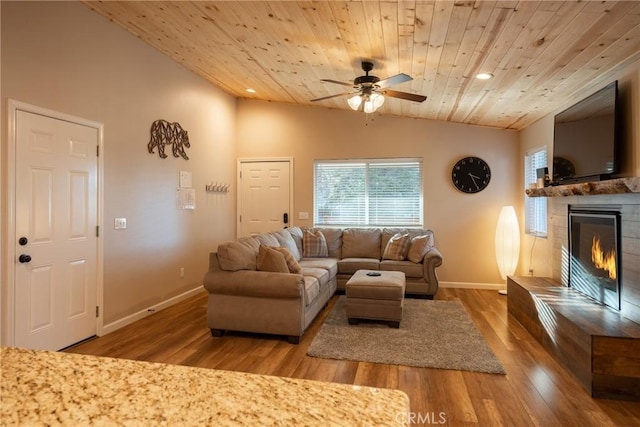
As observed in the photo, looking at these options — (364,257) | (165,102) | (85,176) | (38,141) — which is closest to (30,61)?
(38,141)

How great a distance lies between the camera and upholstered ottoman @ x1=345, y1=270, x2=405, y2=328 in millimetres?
3703

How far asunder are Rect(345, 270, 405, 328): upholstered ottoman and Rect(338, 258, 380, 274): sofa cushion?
1241 mm

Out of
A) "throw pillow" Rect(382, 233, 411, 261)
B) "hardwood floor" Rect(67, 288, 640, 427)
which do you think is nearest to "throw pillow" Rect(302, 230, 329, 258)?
"throw pillow" Rect(382, 233, 411, 261)

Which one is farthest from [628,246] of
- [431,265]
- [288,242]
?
[288,242]

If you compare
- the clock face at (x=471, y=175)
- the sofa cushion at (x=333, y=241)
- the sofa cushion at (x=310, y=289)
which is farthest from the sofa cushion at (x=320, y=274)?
the clock face at (x=471, y=175)

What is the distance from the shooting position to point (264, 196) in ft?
21.0

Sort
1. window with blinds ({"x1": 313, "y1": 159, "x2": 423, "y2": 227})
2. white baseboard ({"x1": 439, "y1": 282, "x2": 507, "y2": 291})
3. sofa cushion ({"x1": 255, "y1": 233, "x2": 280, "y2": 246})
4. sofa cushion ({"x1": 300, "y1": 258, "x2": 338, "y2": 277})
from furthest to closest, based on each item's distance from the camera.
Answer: window with blinds ({"x1": 313, "y1": 159, "x2": 423, "y2": 227}) → white baseboard ({"x1": 439, "y1": 282, "x2": 507, "y2": 291}) → sofa cushion ({"x1": 300, "y1": 258, "x2": 338, "y2": 277}) → sofa cushion ({"x1": 255, "y1": 233, "x2": 280, "y2": 246})

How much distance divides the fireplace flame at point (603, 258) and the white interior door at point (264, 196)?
14.1 ft

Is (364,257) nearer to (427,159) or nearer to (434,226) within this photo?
(434,226)

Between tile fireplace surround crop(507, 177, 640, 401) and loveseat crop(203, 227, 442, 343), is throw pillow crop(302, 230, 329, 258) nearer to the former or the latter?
loveseat crop(203, 227, 442, 343)

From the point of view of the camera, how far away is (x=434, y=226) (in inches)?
227

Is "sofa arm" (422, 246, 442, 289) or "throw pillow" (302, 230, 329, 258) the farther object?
"throw pillow" (302, 230, 329, 258)

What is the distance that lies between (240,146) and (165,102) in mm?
1956

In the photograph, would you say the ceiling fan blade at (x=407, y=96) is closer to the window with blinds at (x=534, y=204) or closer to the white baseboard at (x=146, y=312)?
the window with blinds at (x=534, y=204)
